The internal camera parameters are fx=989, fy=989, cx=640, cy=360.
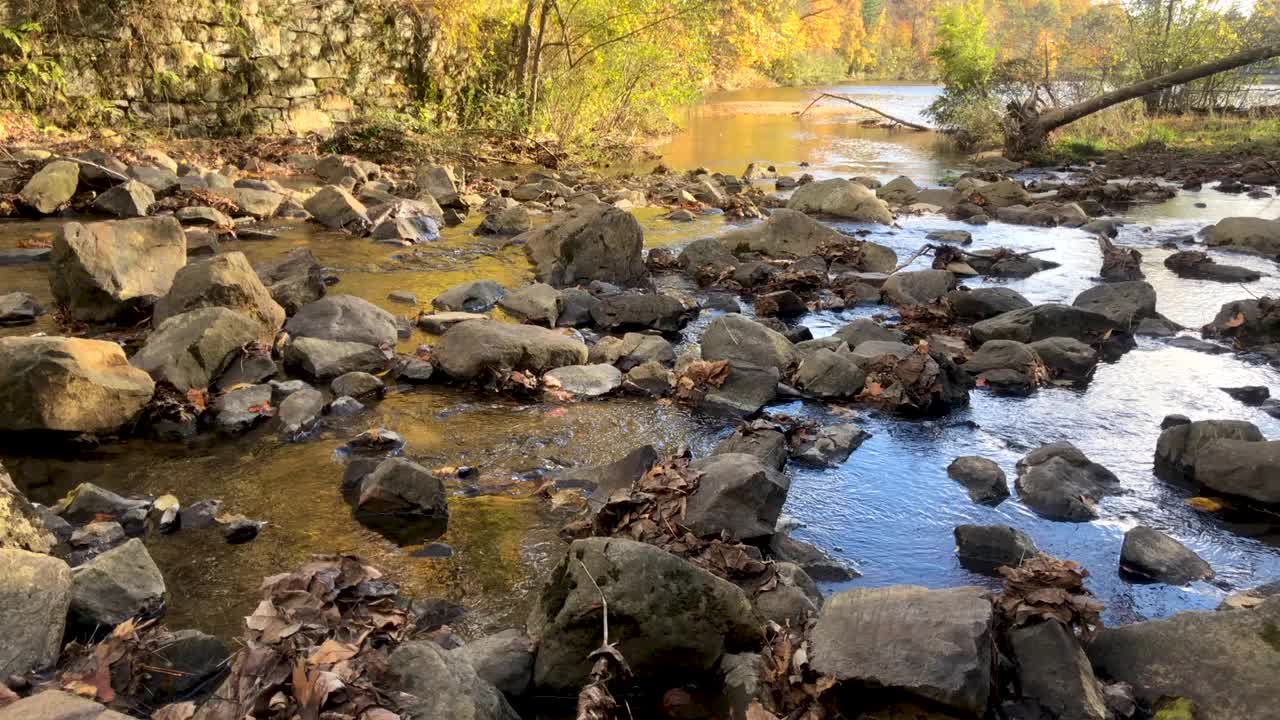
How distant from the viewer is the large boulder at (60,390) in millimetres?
5082

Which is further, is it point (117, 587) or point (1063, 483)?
point (1063, 483)

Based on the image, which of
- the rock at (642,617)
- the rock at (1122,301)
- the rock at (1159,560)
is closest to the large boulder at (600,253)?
the rock at (1122,301)

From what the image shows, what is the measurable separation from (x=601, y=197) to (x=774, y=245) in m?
4.42

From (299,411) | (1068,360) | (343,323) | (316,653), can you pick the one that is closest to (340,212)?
(343,323)

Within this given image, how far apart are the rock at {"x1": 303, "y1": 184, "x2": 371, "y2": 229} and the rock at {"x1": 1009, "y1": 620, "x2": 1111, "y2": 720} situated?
940 cm

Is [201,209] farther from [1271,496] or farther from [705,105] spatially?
[705,105]

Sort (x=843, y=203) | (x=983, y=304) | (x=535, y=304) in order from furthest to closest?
(x=843, y=203) < (x=983, y=304) < (x=535, y=304)

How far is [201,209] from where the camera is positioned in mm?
10766

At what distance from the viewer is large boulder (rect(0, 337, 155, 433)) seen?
5.08 m

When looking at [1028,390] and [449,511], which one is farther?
[1028,390]

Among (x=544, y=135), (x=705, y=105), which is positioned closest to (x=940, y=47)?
(x=705, y=105)

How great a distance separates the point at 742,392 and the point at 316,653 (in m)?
3.93

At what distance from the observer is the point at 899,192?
1566 cm

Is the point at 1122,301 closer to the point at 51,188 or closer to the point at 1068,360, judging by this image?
the point at 1068,360
